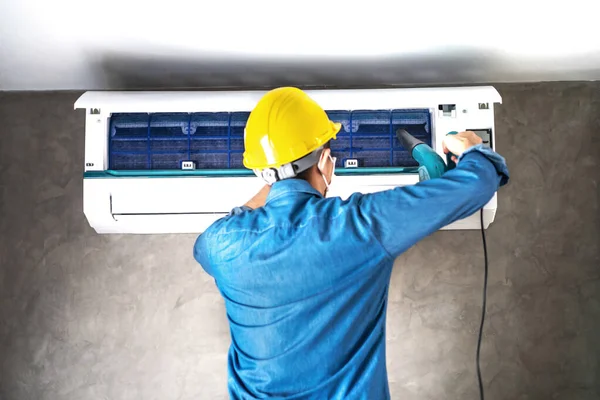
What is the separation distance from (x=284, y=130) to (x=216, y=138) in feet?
1.74

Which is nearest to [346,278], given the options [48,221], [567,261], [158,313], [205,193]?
[205,193]

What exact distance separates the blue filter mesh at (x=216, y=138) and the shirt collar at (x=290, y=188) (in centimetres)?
53

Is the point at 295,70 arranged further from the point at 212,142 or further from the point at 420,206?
the point at 420,206

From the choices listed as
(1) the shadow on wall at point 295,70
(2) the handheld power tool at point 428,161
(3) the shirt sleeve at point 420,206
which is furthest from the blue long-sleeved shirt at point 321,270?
(1) the shadow on wall at point 295,70

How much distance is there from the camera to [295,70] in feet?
6.27

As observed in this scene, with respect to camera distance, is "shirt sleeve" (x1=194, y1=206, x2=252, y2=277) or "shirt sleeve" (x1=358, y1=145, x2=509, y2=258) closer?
"shirt sleeve" (x1=358, y1=145, x2=509, y2=258)

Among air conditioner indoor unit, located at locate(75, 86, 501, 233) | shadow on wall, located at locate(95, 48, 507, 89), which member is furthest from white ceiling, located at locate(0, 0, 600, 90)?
air conditioner indoor unit, located at locate(75, 86, 501, 233)

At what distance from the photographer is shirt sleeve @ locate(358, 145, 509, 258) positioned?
3.64 feet

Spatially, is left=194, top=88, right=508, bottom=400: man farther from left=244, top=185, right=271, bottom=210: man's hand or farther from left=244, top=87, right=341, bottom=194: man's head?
left=244, top=185, right=271, bottom=210: man's hand

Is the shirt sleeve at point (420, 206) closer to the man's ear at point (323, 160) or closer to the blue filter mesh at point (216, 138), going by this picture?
the man's ear at point (323, 160)

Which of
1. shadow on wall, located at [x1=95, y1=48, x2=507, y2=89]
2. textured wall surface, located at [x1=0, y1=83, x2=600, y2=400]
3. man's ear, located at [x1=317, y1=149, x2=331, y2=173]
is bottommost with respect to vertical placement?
textured wall surface, located at [x1=0, y1=83, x2=600, y2=400]

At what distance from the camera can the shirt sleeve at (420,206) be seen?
1109 millimetres

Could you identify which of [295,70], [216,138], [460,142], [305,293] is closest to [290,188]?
[305,293]

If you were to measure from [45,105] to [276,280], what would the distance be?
1.38m
